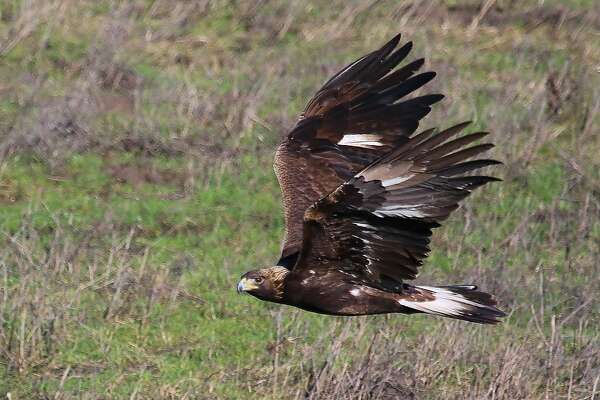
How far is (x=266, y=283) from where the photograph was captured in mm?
7312

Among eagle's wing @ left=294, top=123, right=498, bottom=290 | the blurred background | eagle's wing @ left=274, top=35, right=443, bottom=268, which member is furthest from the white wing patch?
eagle's wing @ left=294, top=123, right=498, bottom=290

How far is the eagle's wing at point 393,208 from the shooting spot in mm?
6340

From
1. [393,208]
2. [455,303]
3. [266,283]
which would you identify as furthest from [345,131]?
[393,208]

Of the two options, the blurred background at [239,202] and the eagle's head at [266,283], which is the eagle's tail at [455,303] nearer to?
the blurred background at [239,202]

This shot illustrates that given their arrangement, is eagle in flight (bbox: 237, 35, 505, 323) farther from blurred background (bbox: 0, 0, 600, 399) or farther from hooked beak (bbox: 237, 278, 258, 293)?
blurred background (bbox: 0, 0, 600, 399)

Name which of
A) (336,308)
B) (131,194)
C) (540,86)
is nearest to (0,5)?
(131,194)

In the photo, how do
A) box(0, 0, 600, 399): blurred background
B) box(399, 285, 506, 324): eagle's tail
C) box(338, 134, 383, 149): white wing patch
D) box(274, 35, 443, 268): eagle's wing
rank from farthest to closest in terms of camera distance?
1. box(338, 134, 383, 149): white wing patch
2. box(274, 35, 443, 268): eagle's wing
3. box(0, 0, 600, 399): blurred background
4. box(399, 285, 506, 324): eagle's tail

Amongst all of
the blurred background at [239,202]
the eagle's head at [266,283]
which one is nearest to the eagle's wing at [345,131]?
the eagle's head at [266,283]

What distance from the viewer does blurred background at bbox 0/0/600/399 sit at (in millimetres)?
7727

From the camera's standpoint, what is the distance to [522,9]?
14.0m

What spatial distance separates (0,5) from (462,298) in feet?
23.5

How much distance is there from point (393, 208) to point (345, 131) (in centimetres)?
163

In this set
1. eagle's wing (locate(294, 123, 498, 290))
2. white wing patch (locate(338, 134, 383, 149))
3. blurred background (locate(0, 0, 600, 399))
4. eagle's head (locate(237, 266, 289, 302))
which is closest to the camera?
eagle's wing (locate(294, 123, 498, 290))

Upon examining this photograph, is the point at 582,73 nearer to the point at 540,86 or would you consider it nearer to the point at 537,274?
the point at 540,86
